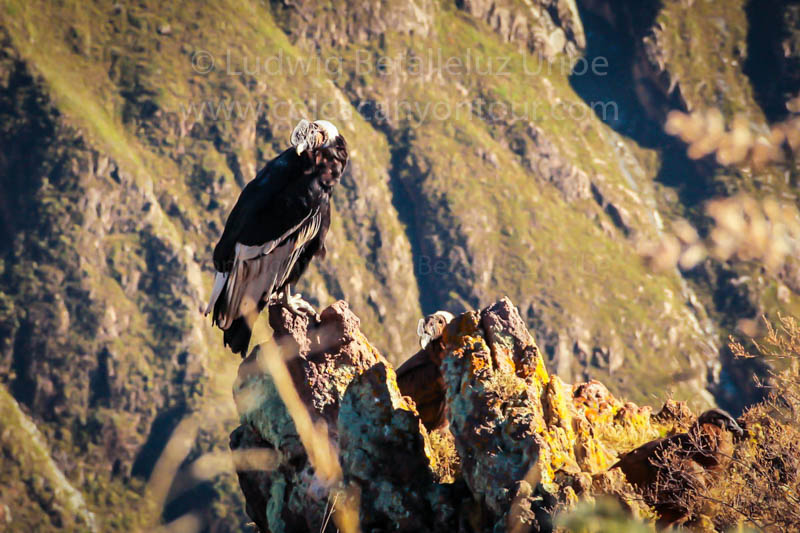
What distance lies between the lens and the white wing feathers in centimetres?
1132

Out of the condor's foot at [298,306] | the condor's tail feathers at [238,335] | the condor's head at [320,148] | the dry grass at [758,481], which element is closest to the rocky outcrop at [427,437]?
the condor's foot at [298,306]

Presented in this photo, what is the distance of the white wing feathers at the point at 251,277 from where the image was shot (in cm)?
1132

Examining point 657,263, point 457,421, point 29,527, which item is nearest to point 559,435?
point 457,421

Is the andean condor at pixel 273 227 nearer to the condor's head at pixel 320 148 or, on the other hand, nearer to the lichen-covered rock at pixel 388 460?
the condor's head at pixel 320 148

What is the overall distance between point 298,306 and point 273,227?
1.17 m

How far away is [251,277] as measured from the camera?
11.4 metres

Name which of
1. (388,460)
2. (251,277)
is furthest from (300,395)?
(251,277)

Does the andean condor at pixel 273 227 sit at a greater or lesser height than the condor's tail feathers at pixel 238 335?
greater

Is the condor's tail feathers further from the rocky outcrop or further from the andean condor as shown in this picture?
the rocky outcrop

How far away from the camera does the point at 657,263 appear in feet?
9.87

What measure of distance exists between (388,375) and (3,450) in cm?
20668

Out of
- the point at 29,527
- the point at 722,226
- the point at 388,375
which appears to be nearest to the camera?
the point at 722,226

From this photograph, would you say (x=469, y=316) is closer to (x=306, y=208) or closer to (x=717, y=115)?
(x=306, y=208)

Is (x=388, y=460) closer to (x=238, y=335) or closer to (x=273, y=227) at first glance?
(x=238, y=335)
